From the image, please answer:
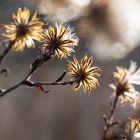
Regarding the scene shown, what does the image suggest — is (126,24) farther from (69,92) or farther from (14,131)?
(69,92)

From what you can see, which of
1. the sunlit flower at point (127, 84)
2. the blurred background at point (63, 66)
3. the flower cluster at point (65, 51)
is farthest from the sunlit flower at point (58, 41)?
the blurred background at point (63, 66)

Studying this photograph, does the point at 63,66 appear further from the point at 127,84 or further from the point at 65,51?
the point at 65,51

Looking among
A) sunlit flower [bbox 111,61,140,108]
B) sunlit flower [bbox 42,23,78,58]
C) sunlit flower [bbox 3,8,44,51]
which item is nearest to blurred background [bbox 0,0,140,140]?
sunlit flower [bbox 111,61,140,108]

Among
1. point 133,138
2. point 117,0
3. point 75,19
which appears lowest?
point 133,138

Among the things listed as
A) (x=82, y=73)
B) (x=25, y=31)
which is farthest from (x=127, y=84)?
(x=25, y=31)

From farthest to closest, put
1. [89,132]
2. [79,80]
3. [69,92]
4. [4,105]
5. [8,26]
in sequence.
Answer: [69,92] < [4,105] < [89,132] < [79,80] < [8,26]

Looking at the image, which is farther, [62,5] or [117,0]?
[117,0]

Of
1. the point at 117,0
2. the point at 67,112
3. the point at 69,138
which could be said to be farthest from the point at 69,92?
the point at 117,0
